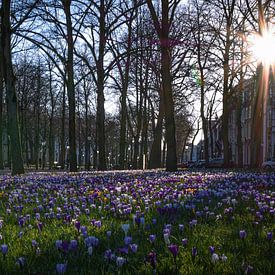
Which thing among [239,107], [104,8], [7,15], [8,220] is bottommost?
[8,220]

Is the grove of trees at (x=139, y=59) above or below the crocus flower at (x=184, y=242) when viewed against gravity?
above

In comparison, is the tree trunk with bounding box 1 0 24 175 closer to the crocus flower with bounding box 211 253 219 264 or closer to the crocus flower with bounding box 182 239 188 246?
the crocus flower with bounding box 182 239 188 246

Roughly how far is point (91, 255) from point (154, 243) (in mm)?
565

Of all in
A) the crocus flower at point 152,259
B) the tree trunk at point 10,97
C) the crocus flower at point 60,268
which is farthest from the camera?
the tree trunk at point 10,97

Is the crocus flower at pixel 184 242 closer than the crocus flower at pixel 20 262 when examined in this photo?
No

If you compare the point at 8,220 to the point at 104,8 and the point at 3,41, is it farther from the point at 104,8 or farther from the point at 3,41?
the point at 104,8

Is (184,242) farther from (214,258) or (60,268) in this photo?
(60,268)

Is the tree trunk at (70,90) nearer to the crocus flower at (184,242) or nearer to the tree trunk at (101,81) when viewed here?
the tree trunk at (101,81)

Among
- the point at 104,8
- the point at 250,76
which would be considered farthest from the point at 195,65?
the point at 104,8

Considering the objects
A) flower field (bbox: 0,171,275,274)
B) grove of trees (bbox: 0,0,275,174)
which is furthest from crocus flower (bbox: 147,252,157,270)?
grove of trees (bbox: 0,0,275,174)

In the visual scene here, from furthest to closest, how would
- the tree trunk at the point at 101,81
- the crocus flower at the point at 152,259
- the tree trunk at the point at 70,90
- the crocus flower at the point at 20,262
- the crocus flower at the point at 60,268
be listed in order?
the tree trunk at the point at 101,81, the tree trunk at the point at 70,90, the crocus flower at the point at 20,262, the crocus flower at the point at 152,259, the crocus flower at the point at 60,268

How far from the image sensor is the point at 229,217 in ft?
14.5

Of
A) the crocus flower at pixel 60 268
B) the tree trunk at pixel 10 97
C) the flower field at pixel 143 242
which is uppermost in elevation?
the tree trunk at pixel 10 97

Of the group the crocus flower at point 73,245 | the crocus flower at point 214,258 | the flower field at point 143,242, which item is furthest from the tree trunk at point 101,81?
the crocus flower at point 214,258
